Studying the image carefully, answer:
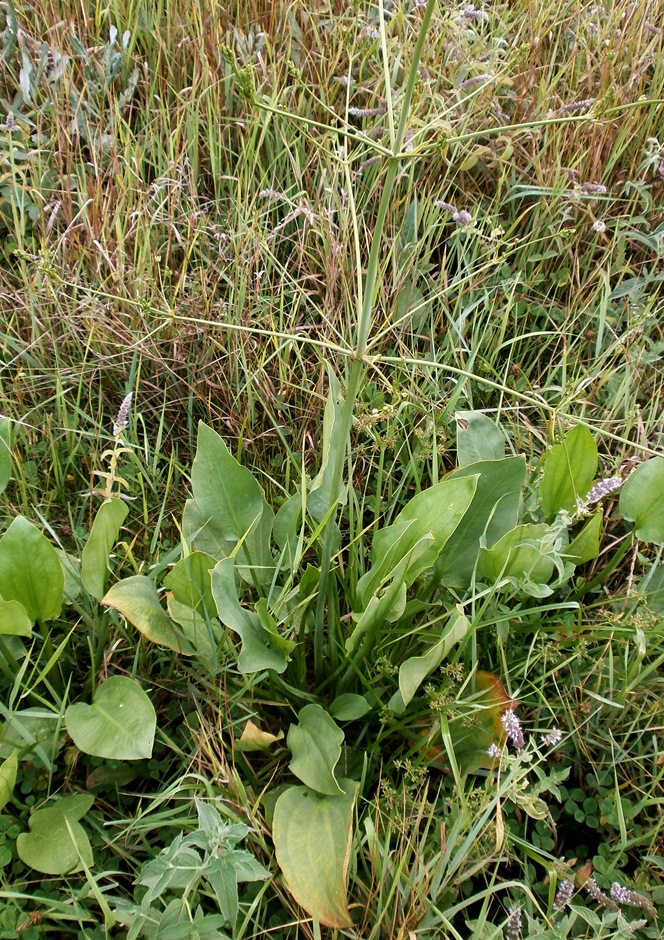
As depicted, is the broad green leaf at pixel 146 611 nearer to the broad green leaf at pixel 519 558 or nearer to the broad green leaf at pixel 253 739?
the broad green leaf at pixel 253 739

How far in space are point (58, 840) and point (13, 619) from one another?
1.02 ft

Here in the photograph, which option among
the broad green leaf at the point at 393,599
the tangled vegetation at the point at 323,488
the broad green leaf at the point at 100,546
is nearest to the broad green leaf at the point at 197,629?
the tangled vegetation at the point at 323,488

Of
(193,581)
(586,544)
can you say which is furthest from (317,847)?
(586,544)

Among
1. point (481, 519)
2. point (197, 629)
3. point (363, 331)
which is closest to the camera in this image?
point (363, 331)

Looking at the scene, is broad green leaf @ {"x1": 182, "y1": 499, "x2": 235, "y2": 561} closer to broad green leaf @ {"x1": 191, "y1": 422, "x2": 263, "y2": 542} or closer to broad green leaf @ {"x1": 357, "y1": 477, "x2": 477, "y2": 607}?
broad green leaf @ {"x1": 191, "y1": 422, "x2": 263, "y2": 542}

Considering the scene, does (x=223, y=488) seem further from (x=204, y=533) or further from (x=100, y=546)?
(x=100, y=546)

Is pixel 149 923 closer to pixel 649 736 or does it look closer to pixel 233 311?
pixel 649 736

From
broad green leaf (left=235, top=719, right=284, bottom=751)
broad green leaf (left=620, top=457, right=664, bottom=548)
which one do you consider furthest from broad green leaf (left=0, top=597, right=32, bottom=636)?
broad green leaf (left=620, top=457, right=664, bottom=548)

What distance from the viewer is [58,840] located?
1075 mm

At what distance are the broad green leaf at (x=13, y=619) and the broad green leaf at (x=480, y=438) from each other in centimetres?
78

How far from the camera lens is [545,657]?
1.21 metres

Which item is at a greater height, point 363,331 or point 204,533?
point 363,331

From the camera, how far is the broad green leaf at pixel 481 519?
4.29ft

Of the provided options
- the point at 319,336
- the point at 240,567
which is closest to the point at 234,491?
the point at 240,567
